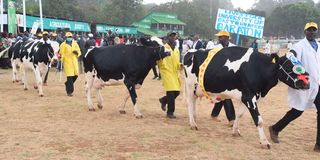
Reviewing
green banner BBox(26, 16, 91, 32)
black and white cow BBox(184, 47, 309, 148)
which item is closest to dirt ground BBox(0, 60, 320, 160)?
black and white cow BBox(184, 47, 309, 148)

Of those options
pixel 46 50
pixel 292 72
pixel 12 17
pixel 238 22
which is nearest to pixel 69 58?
pixel 46 50

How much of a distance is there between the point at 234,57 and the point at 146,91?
6984 millimetres

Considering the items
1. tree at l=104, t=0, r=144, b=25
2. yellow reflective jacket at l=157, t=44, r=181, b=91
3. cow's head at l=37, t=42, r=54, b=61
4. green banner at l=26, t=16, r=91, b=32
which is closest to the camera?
yellow reflective jacket at l=157, t=44, r=181, b=91

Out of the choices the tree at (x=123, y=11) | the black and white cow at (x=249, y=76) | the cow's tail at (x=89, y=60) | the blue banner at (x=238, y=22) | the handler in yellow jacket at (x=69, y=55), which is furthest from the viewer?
the tree at (x=123, y=11)

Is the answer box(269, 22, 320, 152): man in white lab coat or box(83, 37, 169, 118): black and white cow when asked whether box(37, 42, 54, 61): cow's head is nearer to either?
box(83, 37, 169, 118): black and white cow

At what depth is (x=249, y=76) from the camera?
654 cm

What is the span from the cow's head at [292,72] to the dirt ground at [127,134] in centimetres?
113

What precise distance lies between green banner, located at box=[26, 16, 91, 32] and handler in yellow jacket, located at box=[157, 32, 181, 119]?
18924mm

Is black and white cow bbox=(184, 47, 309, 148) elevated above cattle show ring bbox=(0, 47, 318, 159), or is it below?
above

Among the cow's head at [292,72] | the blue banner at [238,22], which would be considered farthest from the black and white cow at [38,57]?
the blue banner at [238,22]

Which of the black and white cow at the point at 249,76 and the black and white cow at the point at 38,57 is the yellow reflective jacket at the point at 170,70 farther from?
the black and white cow at the point at 38,57

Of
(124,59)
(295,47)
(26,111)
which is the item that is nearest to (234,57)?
(295,47)

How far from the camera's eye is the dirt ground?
19.5 feet

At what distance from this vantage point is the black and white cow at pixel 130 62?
28.6ft
